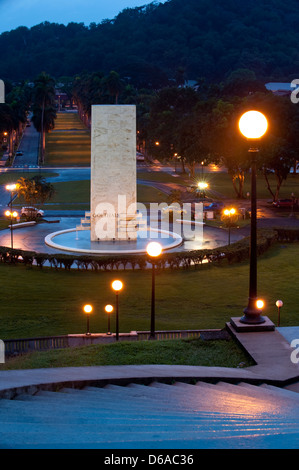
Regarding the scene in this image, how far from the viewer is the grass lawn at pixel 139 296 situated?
2123 cm

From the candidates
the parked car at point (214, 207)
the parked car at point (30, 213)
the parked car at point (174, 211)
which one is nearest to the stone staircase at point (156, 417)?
the parked car at point (174, 211)

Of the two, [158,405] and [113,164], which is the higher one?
[113,164]

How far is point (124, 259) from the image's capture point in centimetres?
3105

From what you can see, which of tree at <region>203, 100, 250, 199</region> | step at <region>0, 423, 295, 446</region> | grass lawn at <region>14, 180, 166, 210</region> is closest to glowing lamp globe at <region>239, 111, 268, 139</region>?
step at <region>0, 423, 295, 446</region>

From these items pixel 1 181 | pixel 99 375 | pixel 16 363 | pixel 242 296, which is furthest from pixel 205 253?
pixel 1 181

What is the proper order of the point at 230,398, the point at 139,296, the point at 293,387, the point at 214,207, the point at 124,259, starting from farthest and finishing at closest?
the point at 214,207, the point at 124,259, the point at 139,296, the point at 293,387, the point at 230,398

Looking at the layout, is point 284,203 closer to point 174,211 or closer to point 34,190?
point 174,211

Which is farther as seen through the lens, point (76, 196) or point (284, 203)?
point (76, 196)

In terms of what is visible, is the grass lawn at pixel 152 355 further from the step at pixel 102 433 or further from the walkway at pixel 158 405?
the step at pixel 102 433

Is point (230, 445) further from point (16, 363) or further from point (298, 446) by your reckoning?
point (16, 363)

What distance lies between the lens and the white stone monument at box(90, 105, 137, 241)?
34.3m

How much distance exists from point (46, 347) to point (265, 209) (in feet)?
134

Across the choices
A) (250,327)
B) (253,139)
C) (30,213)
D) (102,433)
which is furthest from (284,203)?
(102,433)

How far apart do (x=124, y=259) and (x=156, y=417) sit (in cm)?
2455
